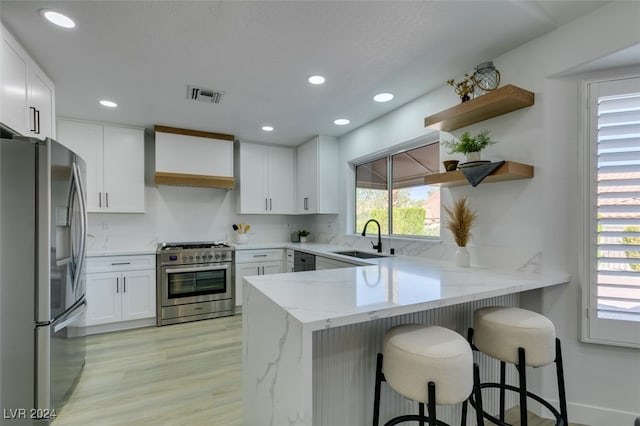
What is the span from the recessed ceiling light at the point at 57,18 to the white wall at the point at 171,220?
243cm

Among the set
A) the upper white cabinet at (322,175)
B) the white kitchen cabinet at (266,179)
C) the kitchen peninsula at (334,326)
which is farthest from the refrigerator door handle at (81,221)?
the upper white cabinet at (322,175)

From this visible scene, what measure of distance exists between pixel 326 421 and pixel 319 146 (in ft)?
10.6

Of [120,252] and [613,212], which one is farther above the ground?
[613,212]

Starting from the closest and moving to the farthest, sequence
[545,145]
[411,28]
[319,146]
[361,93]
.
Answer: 1. [411,28]
2. [545,145]
3. [361,93]
4. [319,146]

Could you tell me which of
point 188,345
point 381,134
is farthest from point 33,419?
point 381,134

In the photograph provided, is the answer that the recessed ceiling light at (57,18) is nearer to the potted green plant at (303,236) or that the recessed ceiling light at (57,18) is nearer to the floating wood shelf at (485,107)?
the floating wood shelf at (485,107)

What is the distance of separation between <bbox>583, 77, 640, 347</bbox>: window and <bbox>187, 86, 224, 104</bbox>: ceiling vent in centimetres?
274

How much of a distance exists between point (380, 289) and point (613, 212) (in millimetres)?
1470

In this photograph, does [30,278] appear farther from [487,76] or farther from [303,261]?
[487,76]

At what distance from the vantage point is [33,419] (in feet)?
5.74

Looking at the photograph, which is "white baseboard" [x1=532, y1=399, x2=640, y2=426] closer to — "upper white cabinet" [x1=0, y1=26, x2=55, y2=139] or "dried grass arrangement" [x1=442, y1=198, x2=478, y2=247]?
"dried grass arrangement" [x1=442, y1=198, x2=478, y2=247]

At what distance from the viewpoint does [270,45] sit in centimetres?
190

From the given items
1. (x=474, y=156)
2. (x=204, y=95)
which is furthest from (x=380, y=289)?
(x=204, y=95)

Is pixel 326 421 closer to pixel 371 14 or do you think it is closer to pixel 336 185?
pixel 371 14
